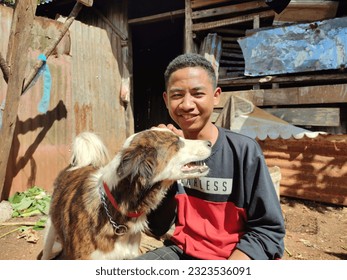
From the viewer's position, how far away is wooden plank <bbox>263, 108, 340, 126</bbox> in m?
5.23

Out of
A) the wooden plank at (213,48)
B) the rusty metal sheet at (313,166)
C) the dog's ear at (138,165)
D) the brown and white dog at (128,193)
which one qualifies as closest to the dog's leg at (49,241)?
the brown and white dog at (128,193)

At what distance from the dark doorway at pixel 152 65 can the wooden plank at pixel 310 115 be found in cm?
575

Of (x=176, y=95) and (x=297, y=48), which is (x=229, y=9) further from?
(x=176, y=95)

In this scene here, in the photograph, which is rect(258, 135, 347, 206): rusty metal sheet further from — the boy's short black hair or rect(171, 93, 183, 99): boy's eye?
rect(171, 93, 183, 99): boy's eye

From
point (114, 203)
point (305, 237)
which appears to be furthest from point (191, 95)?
point (305, 237)

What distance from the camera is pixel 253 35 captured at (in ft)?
19.2

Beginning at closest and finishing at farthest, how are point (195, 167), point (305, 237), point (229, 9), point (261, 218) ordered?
point (261, 218) < point (195, 167) < point (305, 237) < point (229, 9)

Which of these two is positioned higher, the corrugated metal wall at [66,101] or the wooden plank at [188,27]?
the wooden plank at [188,27]

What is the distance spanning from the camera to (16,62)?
147 inches

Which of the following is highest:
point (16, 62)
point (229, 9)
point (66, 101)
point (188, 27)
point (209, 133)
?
point (229, 9)

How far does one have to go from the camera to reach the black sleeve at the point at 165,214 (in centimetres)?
205

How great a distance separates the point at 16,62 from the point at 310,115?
5.40m

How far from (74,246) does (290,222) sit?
12.2 feet

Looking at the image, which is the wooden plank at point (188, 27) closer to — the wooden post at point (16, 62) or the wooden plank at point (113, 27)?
the wooden plank at point (113, 27)
